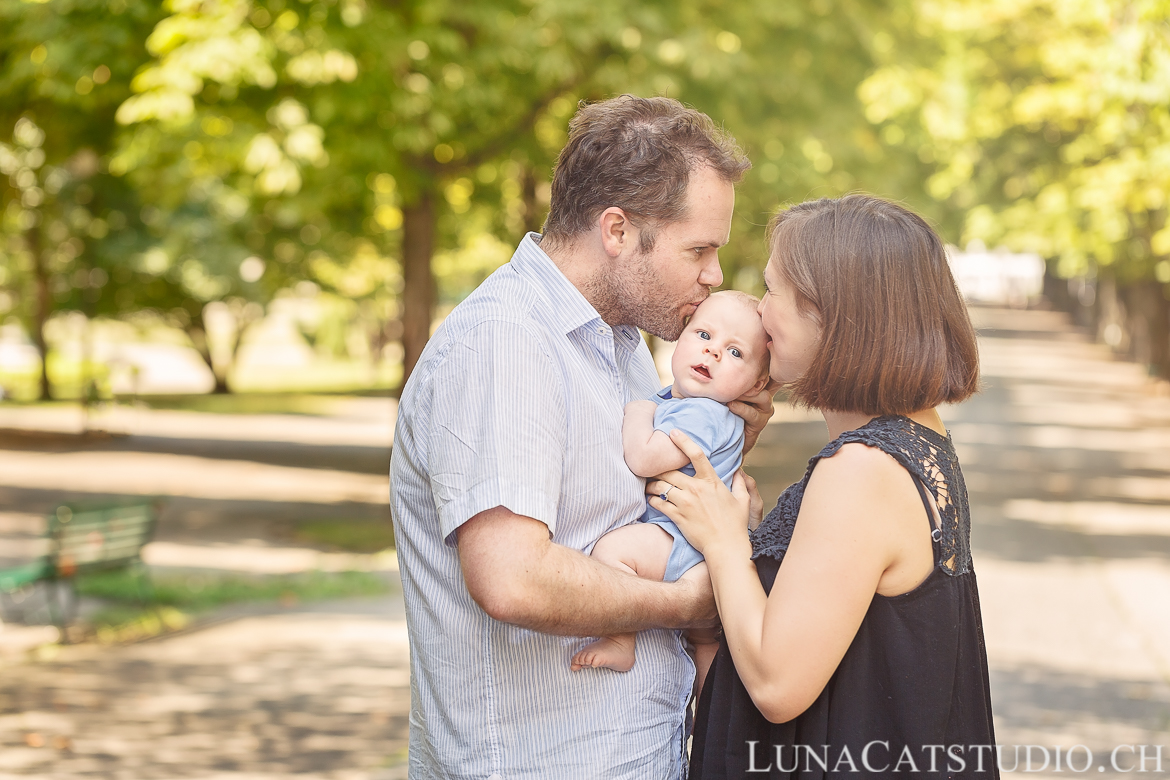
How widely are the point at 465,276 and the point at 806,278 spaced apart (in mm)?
41763

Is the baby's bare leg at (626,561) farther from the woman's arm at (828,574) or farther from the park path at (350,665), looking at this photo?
the park path at (350,665)

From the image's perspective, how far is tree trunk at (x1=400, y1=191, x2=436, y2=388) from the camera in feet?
42.2

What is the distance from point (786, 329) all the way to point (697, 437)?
1.02 ft

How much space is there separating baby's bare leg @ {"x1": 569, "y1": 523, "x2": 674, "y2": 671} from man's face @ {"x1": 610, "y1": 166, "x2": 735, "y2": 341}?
42 cm

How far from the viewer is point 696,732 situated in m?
2.39

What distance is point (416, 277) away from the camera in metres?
13.1

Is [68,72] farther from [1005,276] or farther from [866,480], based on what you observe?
[1005,276]

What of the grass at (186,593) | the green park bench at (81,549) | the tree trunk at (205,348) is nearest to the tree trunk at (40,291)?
the tree trunk at (205,348)

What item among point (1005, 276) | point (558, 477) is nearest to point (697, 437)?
point (558, 477)

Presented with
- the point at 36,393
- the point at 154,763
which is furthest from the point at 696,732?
the point at 36,393

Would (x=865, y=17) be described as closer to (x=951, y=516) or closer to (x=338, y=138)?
(x=338, y=138)

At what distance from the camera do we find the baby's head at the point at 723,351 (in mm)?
A: 2510

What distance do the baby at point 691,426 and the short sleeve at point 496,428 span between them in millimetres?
258

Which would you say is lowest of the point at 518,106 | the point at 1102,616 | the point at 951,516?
the point at 1102,616
